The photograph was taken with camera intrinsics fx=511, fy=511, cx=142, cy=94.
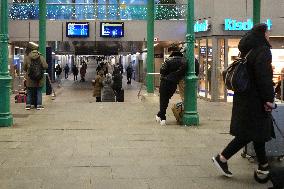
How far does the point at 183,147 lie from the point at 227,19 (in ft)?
37.7

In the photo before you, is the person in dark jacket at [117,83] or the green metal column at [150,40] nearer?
the green metal column at [150,40]

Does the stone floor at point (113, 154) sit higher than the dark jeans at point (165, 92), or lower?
lower

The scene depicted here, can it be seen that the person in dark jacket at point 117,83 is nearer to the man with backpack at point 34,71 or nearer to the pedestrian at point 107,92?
the pedestrian at point 107,92

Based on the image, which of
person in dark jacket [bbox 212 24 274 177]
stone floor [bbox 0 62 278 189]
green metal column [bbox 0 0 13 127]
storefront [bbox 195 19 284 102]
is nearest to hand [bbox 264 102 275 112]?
person in dark jacket [bbox 212 24 274 177]

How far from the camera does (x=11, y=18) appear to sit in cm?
2352

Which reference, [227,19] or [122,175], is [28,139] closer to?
[122,175]

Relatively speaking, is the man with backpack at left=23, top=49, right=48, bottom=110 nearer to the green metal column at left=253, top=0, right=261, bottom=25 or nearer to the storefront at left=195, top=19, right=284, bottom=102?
the green metal column at left=253, top=0, right=261, bottom=25

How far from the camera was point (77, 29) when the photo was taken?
2298 cm

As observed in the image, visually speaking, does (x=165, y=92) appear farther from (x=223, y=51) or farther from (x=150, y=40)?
(x=150, y=40)

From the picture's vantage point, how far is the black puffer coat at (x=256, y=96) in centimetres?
561

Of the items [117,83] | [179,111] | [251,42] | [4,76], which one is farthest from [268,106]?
[117,83]

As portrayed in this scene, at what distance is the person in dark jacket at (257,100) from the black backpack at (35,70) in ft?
26.4

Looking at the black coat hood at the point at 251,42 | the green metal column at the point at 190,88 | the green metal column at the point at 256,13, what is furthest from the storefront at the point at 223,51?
the black coat hood at the point at 251,42

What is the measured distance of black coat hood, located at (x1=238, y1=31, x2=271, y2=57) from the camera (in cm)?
577
